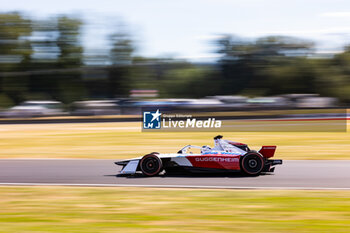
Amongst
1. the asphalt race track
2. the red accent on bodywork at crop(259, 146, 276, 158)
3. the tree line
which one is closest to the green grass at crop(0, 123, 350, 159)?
the asphalt race track

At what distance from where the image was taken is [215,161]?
957 centimetres

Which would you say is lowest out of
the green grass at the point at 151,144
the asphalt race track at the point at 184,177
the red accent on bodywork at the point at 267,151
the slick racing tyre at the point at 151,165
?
the green grass at the point at 151,144

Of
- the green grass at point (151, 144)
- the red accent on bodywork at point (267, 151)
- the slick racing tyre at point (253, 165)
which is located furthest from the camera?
the green grass at point (151, 144)

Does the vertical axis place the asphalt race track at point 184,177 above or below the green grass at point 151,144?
above

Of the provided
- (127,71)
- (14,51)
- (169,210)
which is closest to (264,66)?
(127,71)

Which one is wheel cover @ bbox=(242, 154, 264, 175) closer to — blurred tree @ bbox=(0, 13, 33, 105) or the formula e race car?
the formula e race car

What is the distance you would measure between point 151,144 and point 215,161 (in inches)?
321

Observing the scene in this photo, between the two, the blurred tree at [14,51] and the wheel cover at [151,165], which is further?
the blurred tree at [14,51]

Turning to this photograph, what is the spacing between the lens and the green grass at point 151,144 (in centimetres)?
1460

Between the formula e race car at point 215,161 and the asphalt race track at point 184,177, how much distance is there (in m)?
0.15

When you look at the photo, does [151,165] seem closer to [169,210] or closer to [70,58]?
[169,210]

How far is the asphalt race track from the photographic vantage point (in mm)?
8859

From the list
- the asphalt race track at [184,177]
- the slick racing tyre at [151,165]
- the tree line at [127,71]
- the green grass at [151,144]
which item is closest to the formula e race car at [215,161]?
the slick racing tyre at [151,165]

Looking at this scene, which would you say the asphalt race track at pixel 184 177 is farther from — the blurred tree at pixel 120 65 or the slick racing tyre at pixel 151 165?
the blurred tree at pixel 120 65
